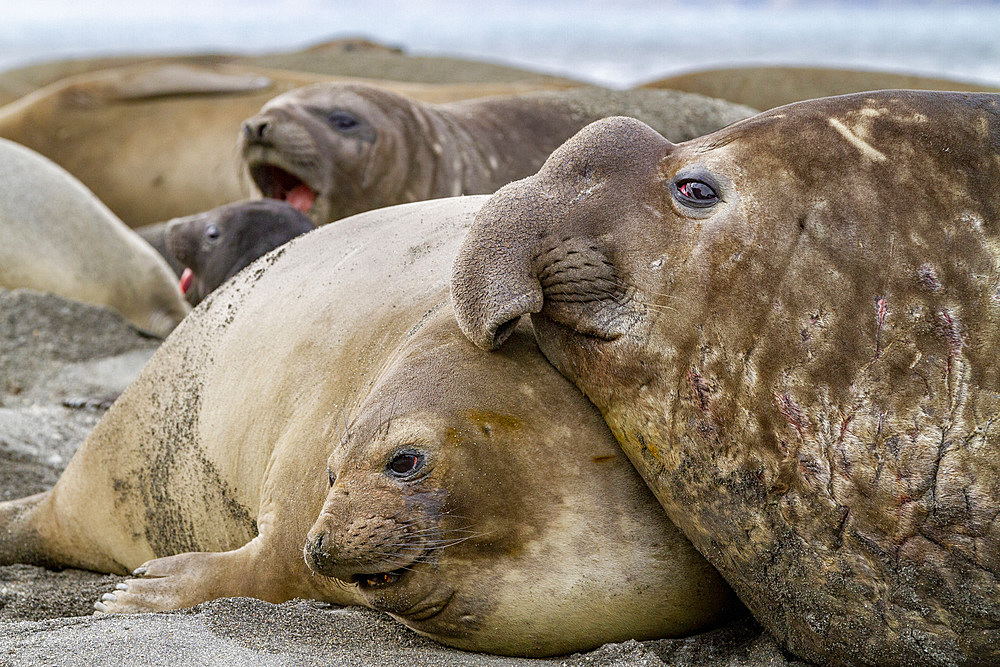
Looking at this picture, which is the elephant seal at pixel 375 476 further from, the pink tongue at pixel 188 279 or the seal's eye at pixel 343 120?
the seal's eye at pixel 343 120

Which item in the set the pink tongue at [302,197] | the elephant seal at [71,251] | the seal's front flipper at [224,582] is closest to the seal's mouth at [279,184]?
the pink tongue at [302,197]

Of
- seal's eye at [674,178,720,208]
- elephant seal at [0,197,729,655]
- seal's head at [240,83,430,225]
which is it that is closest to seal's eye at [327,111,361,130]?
seal's head at [240,83,430,225]

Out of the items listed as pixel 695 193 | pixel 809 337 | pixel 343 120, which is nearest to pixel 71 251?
pixel 343 120

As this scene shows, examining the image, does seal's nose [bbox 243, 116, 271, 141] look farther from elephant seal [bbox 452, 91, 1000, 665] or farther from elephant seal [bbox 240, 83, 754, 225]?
elephant seal [bbox 452, 91, 1000, 665]

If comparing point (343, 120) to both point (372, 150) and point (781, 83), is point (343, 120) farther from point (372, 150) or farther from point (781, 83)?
point (781, 83)

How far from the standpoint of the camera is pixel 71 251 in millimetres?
5805

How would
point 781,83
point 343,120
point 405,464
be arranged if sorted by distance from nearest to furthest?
point 405,464 < point 343,120 < point 781,83

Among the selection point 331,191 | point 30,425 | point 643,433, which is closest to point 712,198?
point 643,433

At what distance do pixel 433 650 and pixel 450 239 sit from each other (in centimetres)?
90

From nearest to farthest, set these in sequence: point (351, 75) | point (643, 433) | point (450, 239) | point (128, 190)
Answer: point (643, 433), point (450, 239), point (128, 190), point (351, 75)

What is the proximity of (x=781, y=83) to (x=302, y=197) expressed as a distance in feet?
15.3

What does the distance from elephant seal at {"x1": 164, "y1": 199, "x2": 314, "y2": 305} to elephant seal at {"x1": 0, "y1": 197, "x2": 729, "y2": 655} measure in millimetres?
1249

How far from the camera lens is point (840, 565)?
6.09 ft

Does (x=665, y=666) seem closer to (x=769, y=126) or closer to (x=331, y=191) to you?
(x=769, y=126)
